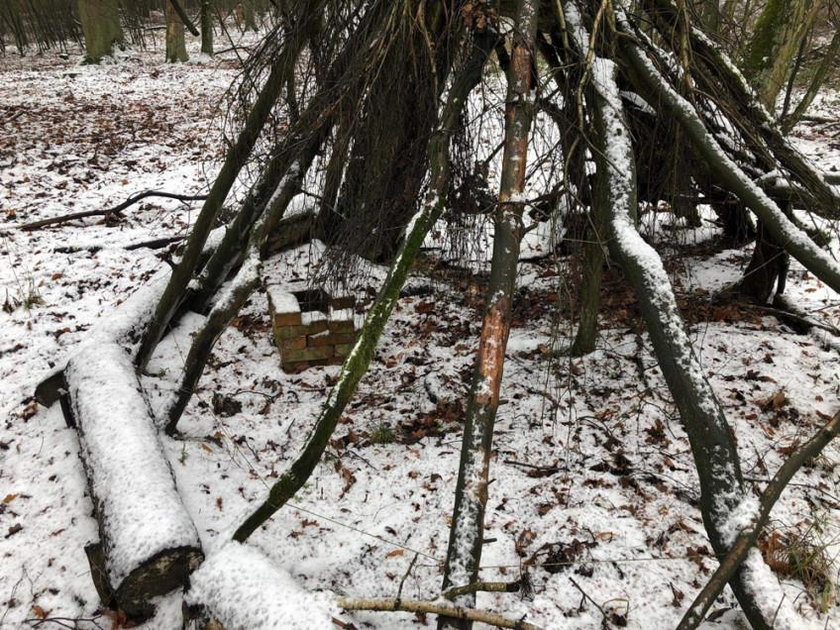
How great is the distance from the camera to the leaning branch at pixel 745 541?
64.1 inches

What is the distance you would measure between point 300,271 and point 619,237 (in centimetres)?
379

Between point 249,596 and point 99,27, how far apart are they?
2063cm

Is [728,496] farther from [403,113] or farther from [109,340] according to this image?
[109,340]

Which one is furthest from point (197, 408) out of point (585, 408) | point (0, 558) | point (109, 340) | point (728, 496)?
point (728, 496)

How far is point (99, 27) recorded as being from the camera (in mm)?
17406

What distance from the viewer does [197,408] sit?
3803 mm

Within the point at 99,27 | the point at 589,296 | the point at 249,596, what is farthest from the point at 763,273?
the point at 99,27

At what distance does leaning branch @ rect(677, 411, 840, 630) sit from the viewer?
1.63m

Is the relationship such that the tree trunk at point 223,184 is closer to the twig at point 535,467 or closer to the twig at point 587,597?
the twig at point 535,467

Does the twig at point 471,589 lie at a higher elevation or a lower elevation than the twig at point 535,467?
higher

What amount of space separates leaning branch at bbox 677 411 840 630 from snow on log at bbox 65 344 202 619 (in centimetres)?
186

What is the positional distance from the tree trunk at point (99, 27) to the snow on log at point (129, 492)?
17.5 metres

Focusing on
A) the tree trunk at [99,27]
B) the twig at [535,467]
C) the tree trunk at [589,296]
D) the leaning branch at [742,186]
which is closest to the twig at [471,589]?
the twig at [535,467]

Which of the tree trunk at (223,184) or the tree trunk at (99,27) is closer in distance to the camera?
the tree trunk at (223,184)
